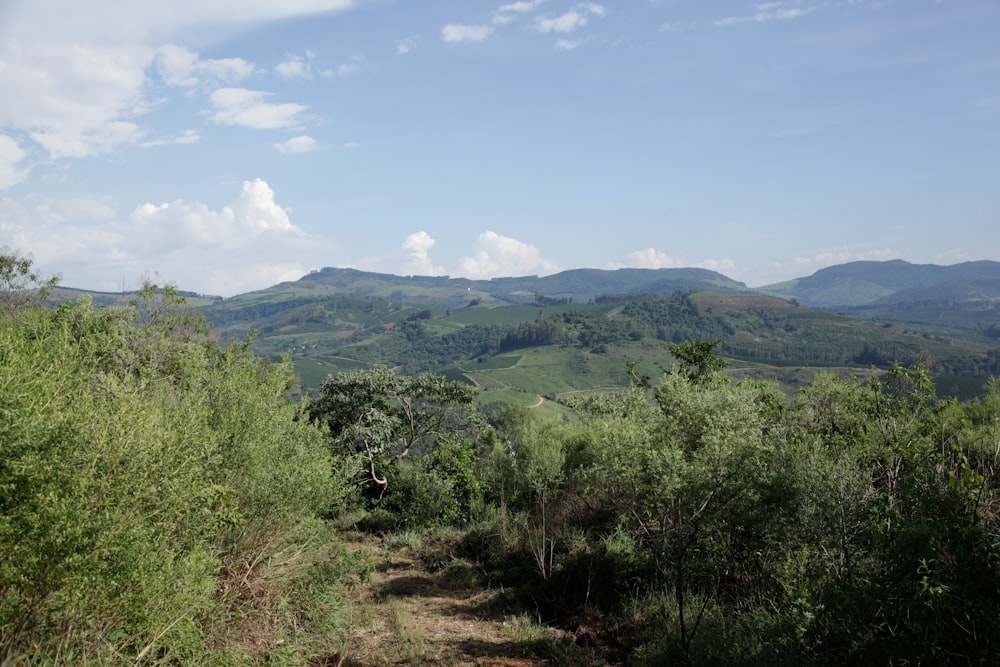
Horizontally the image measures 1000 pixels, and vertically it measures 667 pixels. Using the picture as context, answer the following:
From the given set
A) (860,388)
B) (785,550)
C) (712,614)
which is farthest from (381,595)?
(860,388)

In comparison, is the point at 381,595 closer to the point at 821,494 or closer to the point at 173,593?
the point at 173,593

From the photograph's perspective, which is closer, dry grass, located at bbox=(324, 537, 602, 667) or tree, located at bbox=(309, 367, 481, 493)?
dry grass, located at bbox=(324, 537, 602, 667)

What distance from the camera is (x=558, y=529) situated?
17.4 m

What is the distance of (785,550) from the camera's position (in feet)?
30.9

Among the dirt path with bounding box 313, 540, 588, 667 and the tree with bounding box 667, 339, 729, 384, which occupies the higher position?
the tree with bounding box 667, 339, 729, 384

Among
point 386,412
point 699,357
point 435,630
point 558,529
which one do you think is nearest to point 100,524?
point 435,630

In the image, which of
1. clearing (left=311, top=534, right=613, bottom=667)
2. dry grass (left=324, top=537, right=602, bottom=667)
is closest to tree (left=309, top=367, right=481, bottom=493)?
clearing (left=311, top=534, right=613, bottom=667)

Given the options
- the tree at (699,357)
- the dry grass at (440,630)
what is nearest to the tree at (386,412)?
the dry grass at (440,630)

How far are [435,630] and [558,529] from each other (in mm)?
5242

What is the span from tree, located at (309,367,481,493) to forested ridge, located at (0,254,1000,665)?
6146 mm

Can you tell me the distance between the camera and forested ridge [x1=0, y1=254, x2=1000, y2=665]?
5723 millimetres

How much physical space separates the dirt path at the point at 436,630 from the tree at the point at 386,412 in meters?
8.23

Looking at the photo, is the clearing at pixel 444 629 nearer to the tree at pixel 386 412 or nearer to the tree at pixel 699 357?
the tree at pixel 386 412

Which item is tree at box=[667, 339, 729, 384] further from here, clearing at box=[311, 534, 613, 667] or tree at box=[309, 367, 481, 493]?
clearing at box=[311, 534, 613, 667]
